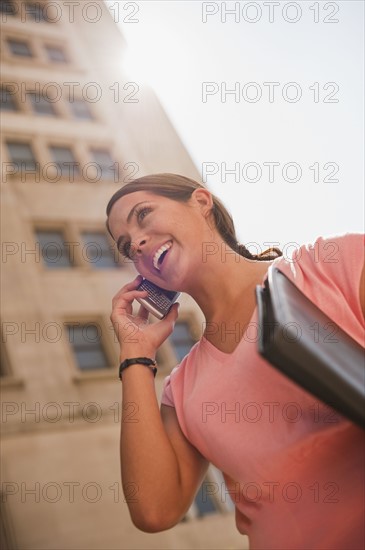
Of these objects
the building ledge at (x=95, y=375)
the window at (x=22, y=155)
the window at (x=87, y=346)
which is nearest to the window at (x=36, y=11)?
the window at (x=22, y=155)

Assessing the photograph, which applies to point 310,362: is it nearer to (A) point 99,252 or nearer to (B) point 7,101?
(A) point 99,252

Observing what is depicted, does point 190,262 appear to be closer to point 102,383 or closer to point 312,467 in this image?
point 312,467

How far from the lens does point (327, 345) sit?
0.81 meters

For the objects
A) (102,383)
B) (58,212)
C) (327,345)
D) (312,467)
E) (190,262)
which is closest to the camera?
(327,345)

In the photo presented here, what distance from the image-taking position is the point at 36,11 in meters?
5.82

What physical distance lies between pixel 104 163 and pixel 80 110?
1.64 ft

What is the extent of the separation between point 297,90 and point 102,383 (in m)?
2.16

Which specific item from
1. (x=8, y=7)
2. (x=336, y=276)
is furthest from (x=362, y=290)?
(x=8, y=7)

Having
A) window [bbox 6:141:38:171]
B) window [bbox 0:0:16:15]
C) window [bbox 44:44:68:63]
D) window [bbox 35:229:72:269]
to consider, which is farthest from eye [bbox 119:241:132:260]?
window [bbox 0:0:16:15]

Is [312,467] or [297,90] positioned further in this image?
[297,90]

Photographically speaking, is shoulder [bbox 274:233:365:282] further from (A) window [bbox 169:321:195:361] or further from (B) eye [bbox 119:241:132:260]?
(A) window [bbox 169:321:195:361]

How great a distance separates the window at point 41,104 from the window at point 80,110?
0.22 metres

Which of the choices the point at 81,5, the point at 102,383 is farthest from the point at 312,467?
the point at 81,5

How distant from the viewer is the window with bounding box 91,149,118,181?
5.12 meters
